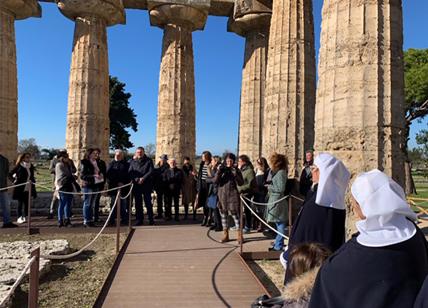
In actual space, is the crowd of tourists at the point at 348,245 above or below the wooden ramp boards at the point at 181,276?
above

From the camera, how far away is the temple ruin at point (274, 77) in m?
5.48

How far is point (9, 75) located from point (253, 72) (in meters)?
9.02

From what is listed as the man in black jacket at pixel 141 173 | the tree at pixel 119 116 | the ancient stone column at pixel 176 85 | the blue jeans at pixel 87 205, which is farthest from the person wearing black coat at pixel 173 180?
the tree at pixel 119 116

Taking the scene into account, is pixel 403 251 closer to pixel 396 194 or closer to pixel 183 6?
pixel 396 194

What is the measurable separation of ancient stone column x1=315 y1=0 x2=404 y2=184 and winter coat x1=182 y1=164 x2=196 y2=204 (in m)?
6.04

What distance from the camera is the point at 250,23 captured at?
47.8 feet

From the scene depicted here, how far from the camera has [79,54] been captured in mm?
14250

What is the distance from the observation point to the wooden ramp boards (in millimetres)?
4953

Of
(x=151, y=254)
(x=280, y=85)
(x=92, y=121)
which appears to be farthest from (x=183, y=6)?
(x=151, y=254)

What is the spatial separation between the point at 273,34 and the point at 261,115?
188 inches

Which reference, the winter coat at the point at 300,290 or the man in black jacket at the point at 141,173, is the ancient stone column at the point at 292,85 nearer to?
the man in black jacket at the point at 141,173

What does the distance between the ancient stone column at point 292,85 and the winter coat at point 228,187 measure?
→ 1930 mm

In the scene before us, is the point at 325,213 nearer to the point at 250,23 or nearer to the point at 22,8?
the point at 250,23

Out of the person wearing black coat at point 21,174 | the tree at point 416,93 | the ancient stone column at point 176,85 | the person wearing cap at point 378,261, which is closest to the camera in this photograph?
the person wearing cap at point 378,261
